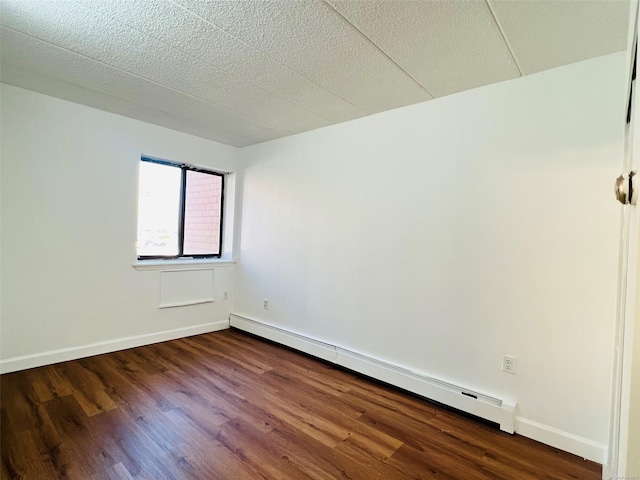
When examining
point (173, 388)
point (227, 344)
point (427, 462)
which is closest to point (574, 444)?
point (427, 462)

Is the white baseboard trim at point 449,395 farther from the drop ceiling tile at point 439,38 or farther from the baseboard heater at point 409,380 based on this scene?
the drop ceiling tile at point 439,38

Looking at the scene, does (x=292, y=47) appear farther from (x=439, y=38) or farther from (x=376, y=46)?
(x=439, y=38)

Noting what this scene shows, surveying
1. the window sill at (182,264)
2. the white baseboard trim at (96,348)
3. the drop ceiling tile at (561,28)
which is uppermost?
the drop ceiling tile at (561,28)

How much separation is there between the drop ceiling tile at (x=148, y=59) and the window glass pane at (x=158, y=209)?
1384 mm

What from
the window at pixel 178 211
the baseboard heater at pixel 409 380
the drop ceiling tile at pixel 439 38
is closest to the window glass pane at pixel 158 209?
the window at pixel 178 211

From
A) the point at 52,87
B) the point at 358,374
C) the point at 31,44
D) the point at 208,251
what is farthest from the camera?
the point at 208,251

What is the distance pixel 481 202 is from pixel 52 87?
347cm

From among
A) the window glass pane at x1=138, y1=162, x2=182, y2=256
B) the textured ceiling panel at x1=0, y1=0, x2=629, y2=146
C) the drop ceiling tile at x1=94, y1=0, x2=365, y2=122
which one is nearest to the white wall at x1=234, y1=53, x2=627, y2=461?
the textured ceiling panel at x1=0, y1=0, x2=629, y2=146

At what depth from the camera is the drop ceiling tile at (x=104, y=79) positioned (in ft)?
6.53

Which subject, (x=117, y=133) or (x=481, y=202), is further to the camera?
(x=117, y=133)

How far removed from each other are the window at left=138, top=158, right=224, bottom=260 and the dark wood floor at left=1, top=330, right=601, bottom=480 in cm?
139

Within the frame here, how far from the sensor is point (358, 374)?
9.27 ft

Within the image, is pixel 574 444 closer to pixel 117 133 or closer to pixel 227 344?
pixel 227 344

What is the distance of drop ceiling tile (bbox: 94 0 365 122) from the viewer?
5.25ft
